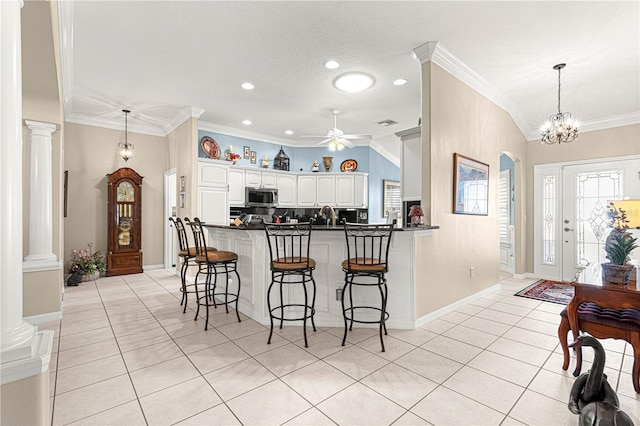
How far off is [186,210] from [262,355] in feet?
11.9

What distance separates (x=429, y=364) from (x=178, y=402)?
1882 mm

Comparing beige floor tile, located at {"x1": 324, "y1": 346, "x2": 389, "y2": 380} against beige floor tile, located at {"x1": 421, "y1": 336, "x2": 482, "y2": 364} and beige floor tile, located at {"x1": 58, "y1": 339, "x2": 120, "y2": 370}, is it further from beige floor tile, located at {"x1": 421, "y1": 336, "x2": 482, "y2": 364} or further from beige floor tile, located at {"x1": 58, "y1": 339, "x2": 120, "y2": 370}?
beige floor tile, located at {"x1": 58, "y1": 339, "x2": 120, "y2": 370}

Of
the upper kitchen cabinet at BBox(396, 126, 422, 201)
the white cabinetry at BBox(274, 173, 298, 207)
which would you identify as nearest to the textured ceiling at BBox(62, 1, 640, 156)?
the upper kitchen cabinet at BBox(396, 126, 422, 201)

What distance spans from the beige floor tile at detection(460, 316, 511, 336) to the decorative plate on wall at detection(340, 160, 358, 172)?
15.6 feet

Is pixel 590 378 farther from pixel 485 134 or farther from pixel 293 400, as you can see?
pixel 485 134

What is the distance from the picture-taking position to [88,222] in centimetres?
573

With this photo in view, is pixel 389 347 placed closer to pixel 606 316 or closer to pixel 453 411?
pixel 453 411

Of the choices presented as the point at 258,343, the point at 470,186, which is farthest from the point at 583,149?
the point at 258,343

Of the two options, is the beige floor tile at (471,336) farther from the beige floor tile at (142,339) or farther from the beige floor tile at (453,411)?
the beige floor tile at (142,339)

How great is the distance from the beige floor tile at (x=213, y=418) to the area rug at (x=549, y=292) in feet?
Result: 14.5

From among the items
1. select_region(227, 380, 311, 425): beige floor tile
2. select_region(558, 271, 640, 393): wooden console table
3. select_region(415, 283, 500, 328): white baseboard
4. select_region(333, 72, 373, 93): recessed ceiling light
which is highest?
select_region(333, 72, 373, 93): recessed ceiling light

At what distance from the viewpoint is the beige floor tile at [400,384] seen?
202cm

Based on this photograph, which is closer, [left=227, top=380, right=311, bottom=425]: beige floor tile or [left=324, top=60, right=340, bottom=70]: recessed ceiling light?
[left=227, top=380, right=311, bottom=425]: beige floor tile

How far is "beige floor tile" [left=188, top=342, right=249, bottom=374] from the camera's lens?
7.96 ft
